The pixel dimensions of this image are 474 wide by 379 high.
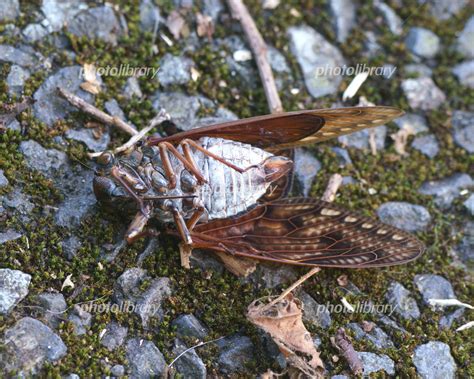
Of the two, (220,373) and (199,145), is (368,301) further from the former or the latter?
(199,145)

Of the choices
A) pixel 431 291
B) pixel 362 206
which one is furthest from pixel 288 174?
pixel 431 291

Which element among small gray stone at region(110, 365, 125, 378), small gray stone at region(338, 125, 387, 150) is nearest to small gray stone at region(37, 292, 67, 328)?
small gray stone at region(110, 365, 125, 378)

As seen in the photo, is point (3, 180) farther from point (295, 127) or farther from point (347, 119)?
point (347, 119)

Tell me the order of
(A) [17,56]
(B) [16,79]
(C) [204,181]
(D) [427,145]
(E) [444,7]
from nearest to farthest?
(C) [204,181] < (B) [16,79] < (A) [17,56] < (D) [427,145] < (E) [444,7]

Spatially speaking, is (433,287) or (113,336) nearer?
(113,336)

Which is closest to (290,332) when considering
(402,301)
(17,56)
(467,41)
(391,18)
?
(402,301)

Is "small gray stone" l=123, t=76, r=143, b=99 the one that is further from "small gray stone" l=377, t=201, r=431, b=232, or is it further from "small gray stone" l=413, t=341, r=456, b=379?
"small gray stone" l=413, t=341, r=456, b=379

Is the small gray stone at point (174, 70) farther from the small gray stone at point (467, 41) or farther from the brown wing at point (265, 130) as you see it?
the small gray stone at point (467, 41)
